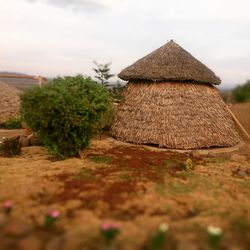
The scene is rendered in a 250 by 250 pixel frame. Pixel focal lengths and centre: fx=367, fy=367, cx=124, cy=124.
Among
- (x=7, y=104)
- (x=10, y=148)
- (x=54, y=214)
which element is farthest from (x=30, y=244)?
(x=7, y=104)

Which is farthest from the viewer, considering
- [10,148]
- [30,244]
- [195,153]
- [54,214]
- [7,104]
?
[7,104]

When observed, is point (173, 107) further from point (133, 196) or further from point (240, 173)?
point (133, 196)

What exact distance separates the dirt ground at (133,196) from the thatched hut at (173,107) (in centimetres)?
200

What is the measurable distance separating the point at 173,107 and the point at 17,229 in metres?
8.59

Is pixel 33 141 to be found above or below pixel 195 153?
below

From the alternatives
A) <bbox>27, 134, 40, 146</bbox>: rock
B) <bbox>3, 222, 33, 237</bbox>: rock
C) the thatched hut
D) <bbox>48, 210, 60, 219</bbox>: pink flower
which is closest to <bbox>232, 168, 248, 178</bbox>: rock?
the thatched hut

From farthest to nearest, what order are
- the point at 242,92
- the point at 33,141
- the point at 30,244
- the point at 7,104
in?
the point at 242,92, the point at 7,104, the point at 33,141, the point at 30,244

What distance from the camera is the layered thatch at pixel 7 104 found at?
62.9 ft

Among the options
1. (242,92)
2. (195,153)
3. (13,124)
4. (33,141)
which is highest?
(242,92)

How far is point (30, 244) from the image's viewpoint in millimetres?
5773

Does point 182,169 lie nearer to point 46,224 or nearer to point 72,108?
point 72,108

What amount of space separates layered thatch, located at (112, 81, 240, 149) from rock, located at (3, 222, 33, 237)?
7.55 meters

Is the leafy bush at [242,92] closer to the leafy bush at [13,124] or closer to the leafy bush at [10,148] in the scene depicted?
the leafy bush at [13,124]

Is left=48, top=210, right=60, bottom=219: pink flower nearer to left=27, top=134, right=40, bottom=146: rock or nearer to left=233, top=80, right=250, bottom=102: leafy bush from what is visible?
left=27, top=134, right=40, bottom=146: rock
